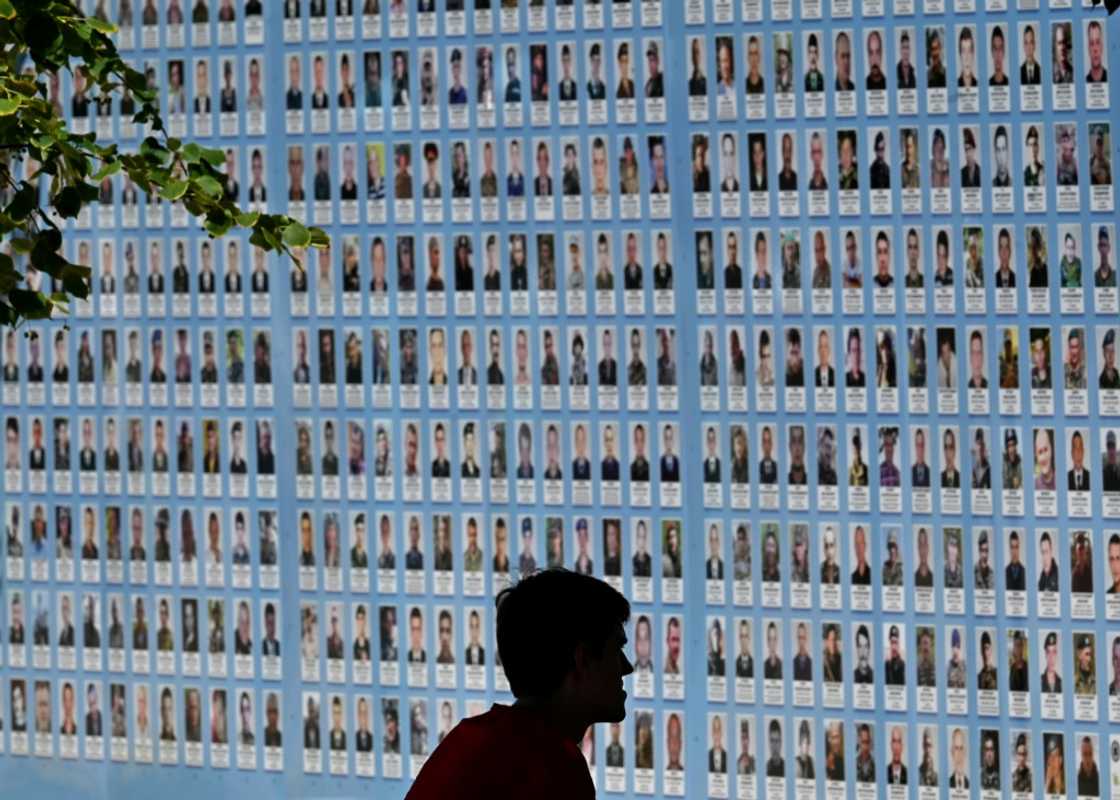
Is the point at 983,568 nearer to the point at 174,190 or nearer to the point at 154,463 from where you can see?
the point at 154,463

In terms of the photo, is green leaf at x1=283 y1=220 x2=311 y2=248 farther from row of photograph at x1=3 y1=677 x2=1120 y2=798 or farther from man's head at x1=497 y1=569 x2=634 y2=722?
row of photograph at x1=3 y1=677 x2=1120 y2=798

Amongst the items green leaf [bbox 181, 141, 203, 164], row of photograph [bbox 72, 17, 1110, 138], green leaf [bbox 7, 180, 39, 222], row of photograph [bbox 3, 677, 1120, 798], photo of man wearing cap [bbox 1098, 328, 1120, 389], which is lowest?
row of photograph [bbox 3, 677, 1120, 798]

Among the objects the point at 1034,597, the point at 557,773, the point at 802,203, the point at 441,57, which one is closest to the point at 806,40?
the point at 802,203

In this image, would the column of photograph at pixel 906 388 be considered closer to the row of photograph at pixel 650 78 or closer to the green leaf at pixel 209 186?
the row of photograph at pixel 650 78

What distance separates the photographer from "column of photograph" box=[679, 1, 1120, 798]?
3191 mm

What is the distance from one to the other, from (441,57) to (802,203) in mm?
792

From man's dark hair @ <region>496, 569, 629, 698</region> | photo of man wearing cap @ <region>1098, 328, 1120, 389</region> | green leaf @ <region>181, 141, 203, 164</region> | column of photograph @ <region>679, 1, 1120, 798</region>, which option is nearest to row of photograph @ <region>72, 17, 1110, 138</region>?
column of photograph @ <region>679, 1, 1120, 798</region>

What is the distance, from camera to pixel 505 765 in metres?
1.06

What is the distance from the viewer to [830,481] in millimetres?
3311

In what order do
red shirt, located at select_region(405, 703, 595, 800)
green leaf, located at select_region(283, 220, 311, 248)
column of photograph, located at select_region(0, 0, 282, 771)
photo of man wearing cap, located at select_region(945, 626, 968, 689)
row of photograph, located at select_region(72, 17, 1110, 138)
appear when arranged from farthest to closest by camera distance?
column of photograph, located at select_region(0, 0, 282, 771) < photo of man wearing cap, located at select_region(945, 626, 968, 689) < row of photograph, located at select_region(72, 17, 1110, 138) < green leaf, located at select_region(283, 220, 311, 248) < red shirt, located at select_region(405, 703, 595, 800)

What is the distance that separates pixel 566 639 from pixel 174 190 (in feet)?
1.27

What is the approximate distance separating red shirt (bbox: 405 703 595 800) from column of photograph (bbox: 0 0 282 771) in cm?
256

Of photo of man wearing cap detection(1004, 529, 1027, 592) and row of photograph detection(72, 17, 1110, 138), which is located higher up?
row of photograph detection(72, 17, 1110, 138)

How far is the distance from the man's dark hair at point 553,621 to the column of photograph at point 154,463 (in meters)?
2.52
